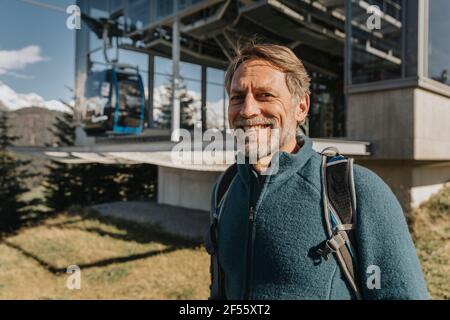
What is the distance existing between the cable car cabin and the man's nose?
1307cm

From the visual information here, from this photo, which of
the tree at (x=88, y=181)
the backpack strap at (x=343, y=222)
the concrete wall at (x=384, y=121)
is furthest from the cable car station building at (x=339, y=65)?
the tree at (x=88, y=181)

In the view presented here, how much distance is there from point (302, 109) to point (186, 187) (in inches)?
540

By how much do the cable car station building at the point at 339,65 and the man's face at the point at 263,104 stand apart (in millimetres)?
404

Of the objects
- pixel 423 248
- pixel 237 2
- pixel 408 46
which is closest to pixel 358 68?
pixel 408 46

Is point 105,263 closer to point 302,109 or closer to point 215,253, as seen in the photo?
point 215,253

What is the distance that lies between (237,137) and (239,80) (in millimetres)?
240

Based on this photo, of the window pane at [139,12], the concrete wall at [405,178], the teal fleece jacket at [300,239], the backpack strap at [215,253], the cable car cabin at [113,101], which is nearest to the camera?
the teal fleece jacket at [300,239]

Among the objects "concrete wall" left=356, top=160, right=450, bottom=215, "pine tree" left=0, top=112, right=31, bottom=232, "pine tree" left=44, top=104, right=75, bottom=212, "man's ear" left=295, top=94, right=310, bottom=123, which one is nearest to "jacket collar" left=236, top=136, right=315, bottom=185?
"man's ear" left=295, top=94, right=310, bottom=123

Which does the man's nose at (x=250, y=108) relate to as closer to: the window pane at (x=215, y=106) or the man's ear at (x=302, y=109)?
the man's ear at (x=302, y=109)

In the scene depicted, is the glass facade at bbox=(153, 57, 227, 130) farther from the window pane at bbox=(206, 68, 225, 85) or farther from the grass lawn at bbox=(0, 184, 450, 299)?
the grass lawn at bbox=(0, 184, 450, 299)

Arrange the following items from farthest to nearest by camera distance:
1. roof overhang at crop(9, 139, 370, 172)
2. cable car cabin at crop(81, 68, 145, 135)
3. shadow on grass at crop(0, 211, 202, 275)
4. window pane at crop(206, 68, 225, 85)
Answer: window pane at crop(206, 68, 225, 85)
cable car cabin at crop(81, 68, 145, 135)
shadow on grass at crop(0, 211, 202, 275)
roof overhang at crop(9, 139, 370, 172)

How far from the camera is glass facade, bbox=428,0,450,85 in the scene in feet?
25.2

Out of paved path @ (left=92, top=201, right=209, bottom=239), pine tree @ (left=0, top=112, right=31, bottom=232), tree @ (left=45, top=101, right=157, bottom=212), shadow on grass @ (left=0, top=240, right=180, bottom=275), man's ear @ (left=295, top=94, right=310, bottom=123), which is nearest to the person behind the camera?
man's ear @ (left=295, top=94, right=310, bottom=123)

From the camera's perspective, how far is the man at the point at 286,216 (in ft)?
4.11
